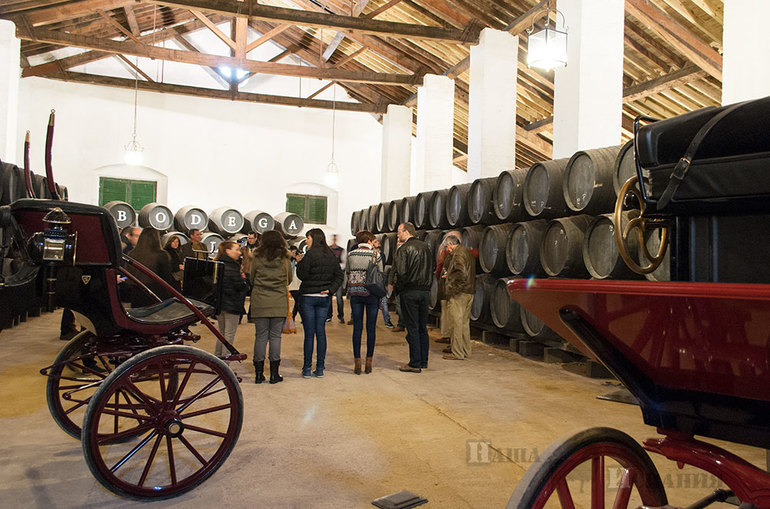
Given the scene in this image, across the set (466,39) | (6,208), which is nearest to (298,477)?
(6,208)

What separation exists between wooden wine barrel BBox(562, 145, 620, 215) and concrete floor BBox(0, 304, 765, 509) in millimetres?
1670

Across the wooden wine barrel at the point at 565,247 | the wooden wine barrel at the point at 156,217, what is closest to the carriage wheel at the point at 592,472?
the wooden wine barrel at the point at 565,247

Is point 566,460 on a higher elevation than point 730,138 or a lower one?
lower

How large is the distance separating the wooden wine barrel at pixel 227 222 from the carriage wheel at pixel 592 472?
1327cm

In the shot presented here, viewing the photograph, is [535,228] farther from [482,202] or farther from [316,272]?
[316,272]

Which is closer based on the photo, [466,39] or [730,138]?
[730,138]

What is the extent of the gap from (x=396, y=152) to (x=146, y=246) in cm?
1084

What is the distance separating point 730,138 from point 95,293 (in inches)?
103

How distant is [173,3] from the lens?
10445 mm

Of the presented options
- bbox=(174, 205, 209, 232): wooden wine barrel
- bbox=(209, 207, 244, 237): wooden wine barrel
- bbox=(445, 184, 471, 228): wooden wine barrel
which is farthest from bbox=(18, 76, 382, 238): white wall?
bbox=(445, 184, 471, 228): wooden wine barrel

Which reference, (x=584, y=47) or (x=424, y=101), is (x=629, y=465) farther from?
(x=424, y=101)

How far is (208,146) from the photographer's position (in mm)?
16094

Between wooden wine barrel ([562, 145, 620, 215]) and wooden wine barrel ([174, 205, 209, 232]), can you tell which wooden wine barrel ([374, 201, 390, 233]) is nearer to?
wooden wine barrel ([174, 205, 209, 232])

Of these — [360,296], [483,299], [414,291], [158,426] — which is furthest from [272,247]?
[483,299]
